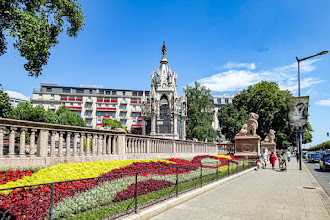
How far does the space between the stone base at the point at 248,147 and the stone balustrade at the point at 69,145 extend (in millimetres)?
9604

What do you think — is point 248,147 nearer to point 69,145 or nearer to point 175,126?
point 175,126

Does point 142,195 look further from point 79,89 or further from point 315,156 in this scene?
point 79,89

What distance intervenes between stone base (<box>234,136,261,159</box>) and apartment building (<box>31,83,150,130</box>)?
2604 inches

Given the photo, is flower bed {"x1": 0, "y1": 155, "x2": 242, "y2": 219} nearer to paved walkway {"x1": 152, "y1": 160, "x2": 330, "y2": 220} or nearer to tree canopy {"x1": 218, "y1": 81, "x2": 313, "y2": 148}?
paved walkway {"x1": 152, "y1": 160, "x2": 330, "y2": 220}

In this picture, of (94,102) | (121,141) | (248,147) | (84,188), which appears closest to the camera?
(84,188)

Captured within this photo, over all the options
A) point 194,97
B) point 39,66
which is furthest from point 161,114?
point 194,97

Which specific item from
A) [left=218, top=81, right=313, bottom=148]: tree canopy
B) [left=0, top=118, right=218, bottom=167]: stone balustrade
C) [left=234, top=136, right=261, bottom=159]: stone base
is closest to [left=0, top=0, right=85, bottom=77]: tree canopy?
[left=0, top=118, right=218, bottom=167]: stone balustrade

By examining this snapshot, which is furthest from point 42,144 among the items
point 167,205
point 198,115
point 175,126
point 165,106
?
point 198,115

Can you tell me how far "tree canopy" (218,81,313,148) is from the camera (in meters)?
44.6

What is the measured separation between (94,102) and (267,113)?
2488 inches

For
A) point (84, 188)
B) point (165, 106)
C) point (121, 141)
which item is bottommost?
point (84, 188)

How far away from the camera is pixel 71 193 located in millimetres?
4840

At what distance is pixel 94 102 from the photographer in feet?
295

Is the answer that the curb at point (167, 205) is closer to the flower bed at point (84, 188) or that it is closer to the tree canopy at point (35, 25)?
the flower bed at point (84, 188)
